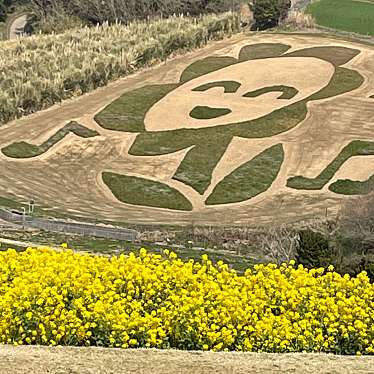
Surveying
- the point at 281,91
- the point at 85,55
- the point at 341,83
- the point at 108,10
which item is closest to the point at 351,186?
the point at 281,91

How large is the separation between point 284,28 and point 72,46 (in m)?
27.2

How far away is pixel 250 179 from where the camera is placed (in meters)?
67.1

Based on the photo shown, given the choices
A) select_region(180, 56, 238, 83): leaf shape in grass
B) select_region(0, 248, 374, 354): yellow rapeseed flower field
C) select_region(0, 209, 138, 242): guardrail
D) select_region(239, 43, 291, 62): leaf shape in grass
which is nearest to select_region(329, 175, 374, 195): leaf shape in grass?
select_region(0, 209, 138, 242): guardrail

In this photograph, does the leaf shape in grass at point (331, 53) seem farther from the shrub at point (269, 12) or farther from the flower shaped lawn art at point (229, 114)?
the shrub at point (269, 12)

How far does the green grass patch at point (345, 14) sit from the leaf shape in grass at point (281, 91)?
26044 mm

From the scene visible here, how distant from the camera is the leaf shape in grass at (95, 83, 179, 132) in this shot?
77.9 meters

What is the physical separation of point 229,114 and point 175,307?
6529 cm

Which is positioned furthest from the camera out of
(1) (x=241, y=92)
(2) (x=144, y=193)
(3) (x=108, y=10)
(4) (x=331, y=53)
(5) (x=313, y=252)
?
(3) (x=108, y=10)

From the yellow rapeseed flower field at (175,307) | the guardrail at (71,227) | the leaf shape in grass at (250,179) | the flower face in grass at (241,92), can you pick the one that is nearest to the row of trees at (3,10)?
the flower face in grass at (241,92)

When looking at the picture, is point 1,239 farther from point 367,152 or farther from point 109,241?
point 367,152

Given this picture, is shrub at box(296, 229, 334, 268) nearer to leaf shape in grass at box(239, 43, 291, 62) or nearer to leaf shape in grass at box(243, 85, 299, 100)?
leaf shape in grass at box(243, 85, 299, 100)

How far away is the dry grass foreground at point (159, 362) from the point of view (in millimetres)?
12961

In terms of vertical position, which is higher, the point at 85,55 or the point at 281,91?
the point at 85,55

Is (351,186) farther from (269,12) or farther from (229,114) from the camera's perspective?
(269,12)
